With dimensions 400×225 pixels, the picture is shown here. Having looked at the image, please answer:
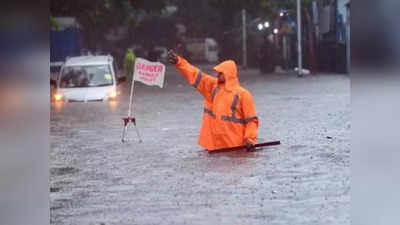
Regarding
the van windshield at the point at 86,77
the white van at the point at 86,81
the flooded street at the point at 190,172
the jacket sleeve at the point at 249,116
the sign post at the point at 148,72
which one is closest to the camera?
the flooded street at the point at 190,172

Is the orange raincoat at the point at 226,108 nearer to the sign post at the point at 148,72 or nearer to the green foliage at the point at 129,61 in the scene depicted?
the sign post at the point at 148,72

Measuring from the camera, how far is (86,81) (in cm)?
2245

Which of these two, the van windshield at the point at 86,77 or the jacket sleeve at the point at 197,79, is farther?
the van windshield at the point at 86,77

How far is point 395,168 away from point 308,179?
200 inches

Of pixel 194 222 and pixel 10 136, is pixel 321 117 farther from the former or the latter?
pixel 10 136

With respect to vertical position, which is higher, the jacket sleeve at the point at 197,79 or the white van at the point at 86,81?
the jacket sleeve at the point at 197,79

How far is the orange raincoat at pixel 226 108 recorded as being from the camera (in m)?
12.3

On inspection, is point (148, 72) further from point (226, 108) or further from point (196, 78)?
point (226, 108)

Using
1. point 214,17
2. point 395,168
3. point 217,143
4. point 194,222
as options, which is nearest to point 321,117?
point 217,143

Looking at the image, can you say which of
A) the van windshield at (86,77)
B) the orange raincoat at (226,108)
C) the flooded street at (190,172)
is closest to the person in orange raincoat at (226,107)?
the orange raincoat at (226,108)

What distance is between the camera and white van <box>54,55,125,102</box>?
2225cm

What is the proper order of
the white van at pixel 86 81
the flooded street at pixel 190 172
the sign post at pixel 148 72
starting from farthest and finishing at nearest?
the white van at pixel 86 81 → the sign post at pixel 148 72 → the flooded street at pixel 190 172

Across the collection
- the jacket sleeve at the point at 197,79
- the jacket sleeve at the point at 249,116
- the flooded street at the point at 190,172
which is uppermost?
the jacket sleeve at the point at 197,79

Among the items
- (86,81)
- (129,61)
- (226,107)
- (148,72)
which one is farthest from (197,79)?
(129,61)
